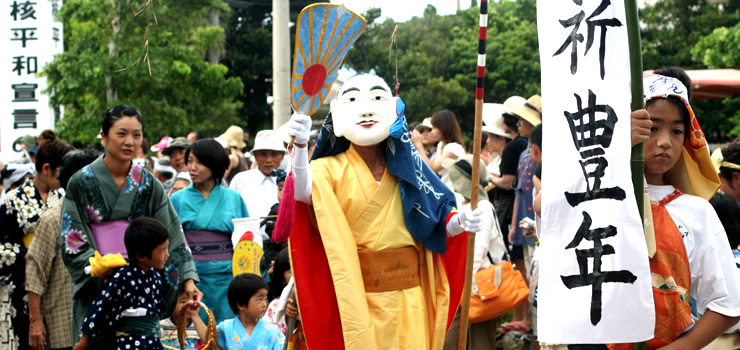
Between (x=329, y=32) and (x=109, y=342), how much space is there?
2.22 m

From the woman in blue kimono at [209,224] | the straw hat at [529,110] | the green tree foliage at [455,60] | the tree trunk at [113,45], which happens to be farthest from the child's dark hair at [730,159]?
the green tree foliage at [455,60]

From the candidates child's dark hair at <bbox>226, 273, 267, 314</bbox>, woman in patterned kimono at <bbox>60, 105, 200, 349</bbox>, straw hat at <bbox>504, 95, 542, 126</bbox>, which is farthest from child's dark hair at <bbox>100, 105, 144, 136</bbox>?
straw hat at <bbox>504, 95, 542, 126</bbox>

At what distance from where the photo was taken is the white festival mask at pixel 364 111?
189 inches

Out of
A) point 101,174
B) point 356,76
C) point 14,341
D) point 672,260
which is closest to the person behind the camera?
point 672,260

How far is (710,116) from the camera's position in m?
22.7

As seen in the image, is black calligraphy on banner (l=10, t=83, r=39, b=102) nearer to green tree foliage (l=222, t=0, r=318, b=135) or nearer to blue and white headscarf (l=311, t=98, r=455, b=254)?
blue and white headscarf (l=311, t=98, r=455, b=254)

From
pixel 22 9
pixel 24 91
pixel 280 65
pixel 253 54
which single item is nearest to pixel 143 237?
pixel 280 65

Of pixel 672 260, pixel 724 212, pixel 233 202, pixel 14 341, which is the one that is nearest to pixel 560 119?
pixel 672 260

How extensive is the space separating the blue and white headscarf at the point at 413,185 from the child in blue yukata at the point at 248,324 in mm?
1201

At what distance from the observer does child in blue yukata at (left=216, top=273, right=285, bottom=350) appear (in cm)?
563

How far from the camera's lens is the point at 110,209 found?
17.7ft

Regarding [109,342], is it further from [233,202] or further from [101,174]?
[233,202]

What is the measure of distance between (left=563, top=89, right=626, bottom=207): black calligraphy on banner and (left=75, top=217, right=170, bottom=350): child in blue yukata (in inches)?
116

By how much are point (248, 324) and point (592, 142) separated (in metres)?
3.42
